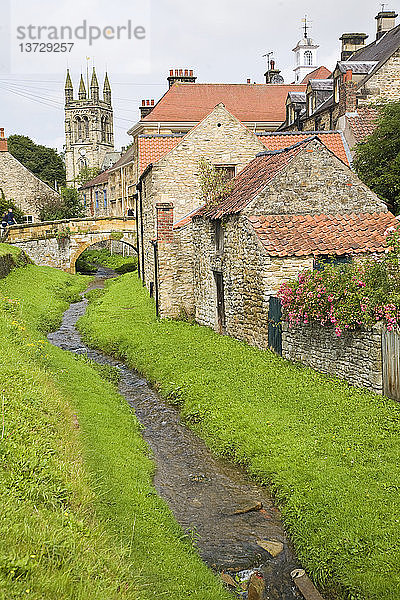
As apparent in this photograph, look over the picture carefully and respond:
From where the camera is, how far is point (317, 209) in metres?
17.7

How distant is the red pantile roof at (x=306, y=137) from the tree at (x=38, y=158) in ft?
197

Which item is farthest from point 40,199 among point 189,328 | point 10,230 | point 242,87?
point 189,328

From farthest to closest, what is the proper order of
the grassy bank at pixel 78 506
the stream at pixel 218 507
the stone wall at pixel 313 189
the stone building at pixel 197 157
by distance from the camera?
A: the stone building at pixel 197 157
the stone wall at pixel 313 189
the stream at pixel 218 507
the grassy bank at pixel 78 506

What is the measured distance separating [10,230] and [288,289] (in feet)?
108

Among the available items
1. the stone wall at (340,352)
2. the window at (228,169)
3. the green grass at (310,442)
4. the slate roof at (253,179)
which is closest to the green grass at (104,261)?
the window at (228,169)

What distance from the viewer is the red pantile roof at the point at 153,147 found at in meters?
27.9

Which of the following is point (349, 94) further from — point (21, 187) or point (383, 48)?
point (21, 187)

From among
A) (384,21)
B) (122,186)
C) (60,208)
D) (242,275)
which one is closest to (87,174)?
(122,186)

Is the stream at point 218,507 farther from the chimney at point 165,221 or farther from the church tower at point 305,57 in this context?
the church tower at point 305,57

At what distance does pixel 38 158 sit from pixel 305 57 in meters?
37.0

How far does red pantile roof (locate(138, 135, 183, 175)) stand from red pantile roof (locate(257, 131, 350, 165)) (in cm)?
404

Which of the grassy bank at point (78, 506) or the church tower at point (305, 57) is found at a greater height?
the church tower at point (305, 57)

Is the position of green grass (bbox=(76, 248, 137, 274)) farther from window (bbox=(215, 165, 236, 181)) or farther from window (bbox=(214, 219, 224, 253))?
window (bbox=(214, 219, 224, 253))

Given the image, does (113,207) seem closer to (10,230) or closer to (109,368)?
(10,230)
